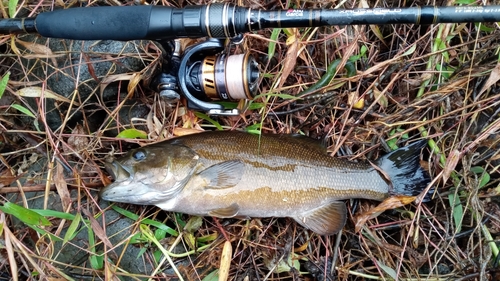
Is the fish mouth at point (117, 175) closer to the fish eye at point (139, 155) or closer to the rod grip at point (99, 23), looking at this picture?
the fish eye at point (139, 155)

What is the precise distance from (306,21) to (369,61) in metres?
1.07

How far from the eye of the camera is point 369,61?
9.72ft

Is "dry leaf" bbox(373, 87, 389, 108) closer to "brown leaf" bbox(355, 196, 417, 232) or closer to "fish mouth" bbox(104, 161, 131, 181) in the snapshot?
"brown leaf" bbox(355, 196, 417, 232)

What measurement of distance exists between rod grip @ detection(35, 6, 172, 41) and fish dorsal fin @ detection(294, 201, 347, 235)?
143cm

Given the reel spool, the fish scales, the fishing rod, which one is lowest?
the fish scales

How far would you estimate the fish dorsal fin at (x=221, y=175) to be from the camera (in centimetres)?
→ 251

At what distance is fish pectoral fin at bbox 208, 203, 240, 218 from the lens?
8.27 feet

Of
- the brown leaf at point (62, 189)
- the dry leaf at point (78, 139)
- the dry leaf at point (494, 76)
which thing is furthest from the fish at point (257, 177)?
the dry leaf at point (494, 76)

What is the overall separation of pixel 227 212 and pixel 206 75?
814 millimetres

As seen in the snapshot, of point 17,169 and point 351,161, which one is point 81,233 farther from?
point 351,161

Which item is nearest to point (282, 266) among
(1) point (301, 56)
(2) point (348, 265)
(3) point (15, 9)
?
(2) point (348, 265)

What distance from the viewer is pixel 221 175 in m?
2.51

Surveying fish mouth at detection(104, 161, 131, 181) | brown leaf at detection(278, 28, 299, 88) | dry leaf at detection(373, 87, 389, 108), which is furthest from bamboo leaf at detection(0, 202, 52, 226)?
dry leaf at detection(373, 87, 389, 108)

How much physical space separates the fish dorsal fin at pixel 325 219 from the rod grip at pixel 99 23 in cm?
143
